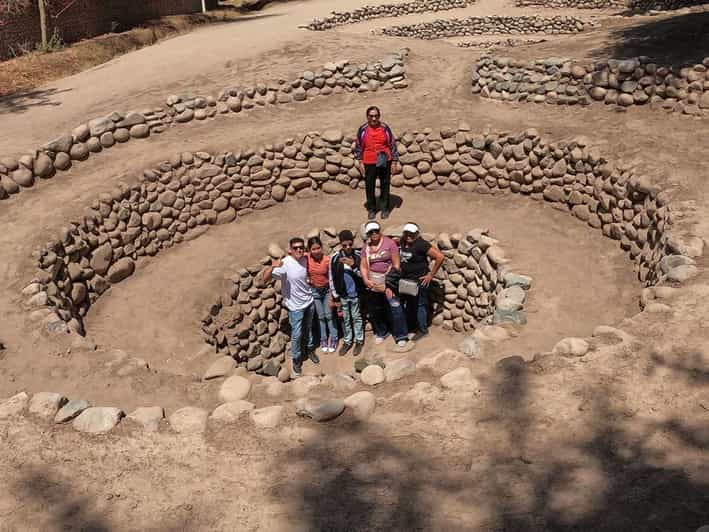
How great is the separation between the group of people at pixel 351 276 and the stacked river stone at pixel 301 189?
3045mm

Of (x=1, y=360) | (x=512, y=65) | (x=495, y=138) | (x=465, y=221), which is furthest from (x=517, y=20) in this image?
(x=1, y=360)

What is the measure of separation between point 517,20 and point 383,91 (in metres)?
12.3

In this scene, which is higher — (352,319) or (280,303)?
(352,319)

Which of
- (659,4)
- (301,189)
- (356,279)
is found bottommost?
(356,279)

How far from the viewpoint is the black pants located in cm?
1132

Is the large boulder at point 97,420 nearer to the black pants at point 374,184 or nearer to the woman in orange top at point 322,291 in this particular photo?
the woman in orange top at point 322,291

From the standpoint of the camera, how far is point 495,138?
12094 millimetres

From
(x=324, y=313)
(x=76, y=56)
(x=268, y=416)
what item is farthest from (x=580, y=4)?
(x=268, y=416)

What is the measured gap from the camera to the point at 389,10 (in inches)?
1051

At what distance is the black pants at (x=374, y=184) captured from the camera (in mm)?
11320

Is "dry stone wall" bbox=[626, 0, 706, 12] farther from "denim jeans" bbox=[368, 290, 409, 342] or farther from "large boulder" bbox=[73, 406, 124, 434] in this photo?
"large boulder" bbox=[73, 406, 124, 434]

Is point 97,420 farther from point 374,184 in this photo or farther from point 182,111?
point 182,111

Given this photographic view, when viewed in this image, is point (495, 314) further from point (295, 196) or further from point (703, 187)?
point (295, 196)

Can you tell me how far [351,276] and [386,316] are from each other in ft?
6.59
